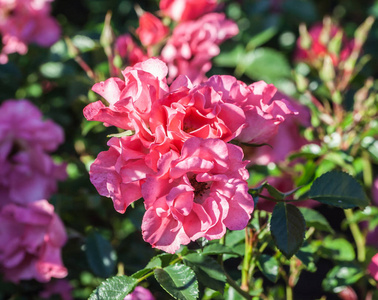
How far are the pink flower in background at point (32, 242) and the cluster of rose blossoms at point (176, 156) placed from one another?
41 centimetres

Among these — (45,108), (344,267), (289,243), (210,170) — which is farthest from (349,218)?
(45,108)

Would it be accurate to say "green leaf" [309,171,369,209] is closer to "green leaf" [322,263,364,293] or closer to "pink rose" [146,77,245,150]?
"pink rose" [146,77,245,150]

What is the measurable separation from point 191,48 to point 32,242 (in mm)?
555

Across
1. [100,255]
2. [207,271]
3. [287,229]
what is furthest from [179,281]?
[100,255]

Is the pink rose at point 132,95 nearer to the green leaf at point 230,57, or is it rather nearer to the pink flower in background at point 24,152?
the pink flower in background at point 24,152

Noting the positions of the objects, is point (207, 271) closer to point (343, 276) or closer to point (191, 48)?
point (343, 276)

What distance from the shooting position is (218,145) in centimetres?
55

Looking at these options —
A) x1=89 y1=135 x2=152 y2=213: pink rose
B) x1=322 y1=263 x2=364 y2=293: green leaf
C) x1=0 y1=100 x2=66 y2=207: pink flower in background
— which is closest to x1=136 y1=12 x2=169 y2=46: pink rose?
x1=0 y1=100 x2=66 y2=207: pink flower in background

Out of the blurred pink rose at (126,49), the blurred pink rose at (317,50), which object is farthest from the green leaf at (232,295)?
the blurred pink rose at (317,50)

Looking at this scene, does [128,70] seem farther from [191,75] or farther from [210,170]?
[191,75]

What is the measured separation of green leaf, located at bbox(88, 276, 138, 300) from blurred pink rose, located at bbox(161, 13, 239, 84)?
53 centimetres

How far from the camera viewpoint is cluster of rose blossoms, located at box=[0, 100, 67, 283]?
0.94 metres

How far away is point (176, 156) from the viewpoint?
1.84 feet

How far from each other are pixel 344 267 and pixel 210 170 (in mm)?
502
